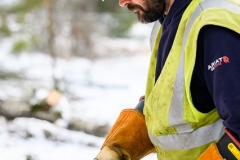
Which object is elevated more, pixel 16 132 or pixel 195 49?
pixel 195 49

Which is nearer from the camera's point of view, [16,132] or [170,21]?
[170,21]

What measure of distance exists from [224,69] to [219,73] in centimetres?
2

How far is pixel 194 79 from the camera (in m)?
1.37

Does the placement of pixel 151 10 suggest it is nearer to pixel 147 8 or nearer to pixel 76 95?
pixel 147 8

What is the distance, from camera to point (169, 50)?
158 centimetres

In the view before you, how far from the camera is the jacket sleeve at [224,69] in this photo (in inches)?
47.8

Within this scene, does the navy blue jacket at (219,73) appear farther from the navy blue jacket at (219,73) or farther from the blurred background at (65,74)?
the blurred background at (65,74)

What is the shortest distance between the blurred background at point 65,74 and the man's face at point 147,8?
5.63 feet

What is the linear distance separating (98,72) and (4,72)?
3.69 ft

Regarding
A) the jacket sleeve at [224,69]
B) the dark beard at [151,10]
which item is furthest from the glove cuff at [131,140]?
the jacket sleeve at [224,69]

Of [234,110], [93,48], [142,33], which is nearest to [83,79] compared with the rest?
[93,48]

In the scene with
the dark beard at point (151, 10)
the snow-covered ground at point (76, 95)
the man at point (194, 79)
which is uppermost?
the dark beard at point (151, 10)

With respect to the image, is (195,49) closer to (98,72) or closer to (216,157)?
(216,157)

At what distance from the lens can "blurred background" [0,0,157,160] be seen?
355cm
